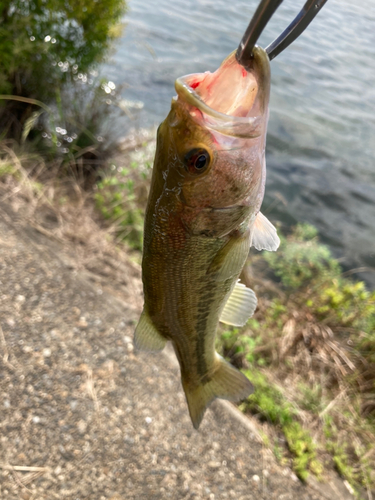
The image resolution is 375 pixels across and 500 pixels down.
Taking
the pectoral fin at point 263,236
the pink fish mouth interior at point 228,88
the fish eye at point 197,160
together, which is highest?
the pink fish mouth interior at point 228,88

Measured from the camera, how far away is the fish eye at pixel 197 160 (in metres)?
1.32

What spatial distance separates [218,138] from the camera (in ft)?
4.27

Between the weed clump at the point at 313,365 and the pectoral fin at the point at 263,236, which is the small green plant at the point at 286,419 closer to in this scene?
the weed clump at the point at 313,365

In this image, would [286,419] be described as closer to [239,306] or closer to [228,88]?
[239,306]

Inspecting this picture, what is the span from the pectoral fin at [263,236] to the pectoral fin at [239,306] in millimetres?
320

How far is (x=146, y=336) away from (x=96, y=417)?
2.04 meters

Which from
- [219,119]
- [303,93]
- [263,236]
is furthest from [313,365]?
[303,93]

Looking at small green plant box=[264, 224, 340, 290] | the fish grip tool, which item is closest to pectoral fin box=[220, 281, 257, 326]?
the fish grip tool

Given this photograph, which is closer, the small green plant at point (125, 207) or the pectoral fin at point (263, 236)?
the pectoral fin at point (263, 236)

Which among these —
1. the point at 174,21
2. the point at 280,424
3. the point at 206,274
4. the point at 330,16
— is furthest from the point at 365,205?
the point at 330,16

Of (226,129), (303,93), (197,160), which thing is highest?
(226,129)

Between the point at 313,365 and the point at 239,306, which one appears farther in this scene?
the point at 313,365

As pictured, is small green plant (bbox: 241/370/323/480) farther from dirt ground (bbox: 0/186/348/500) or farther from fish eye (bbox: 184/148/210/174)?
fish eye (bbox: 184/148/210/174)

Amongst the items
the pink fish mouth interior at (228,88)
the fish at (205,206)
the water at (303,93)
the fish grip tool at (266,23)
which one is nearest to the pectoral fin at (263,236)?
the fish at (205,206)
